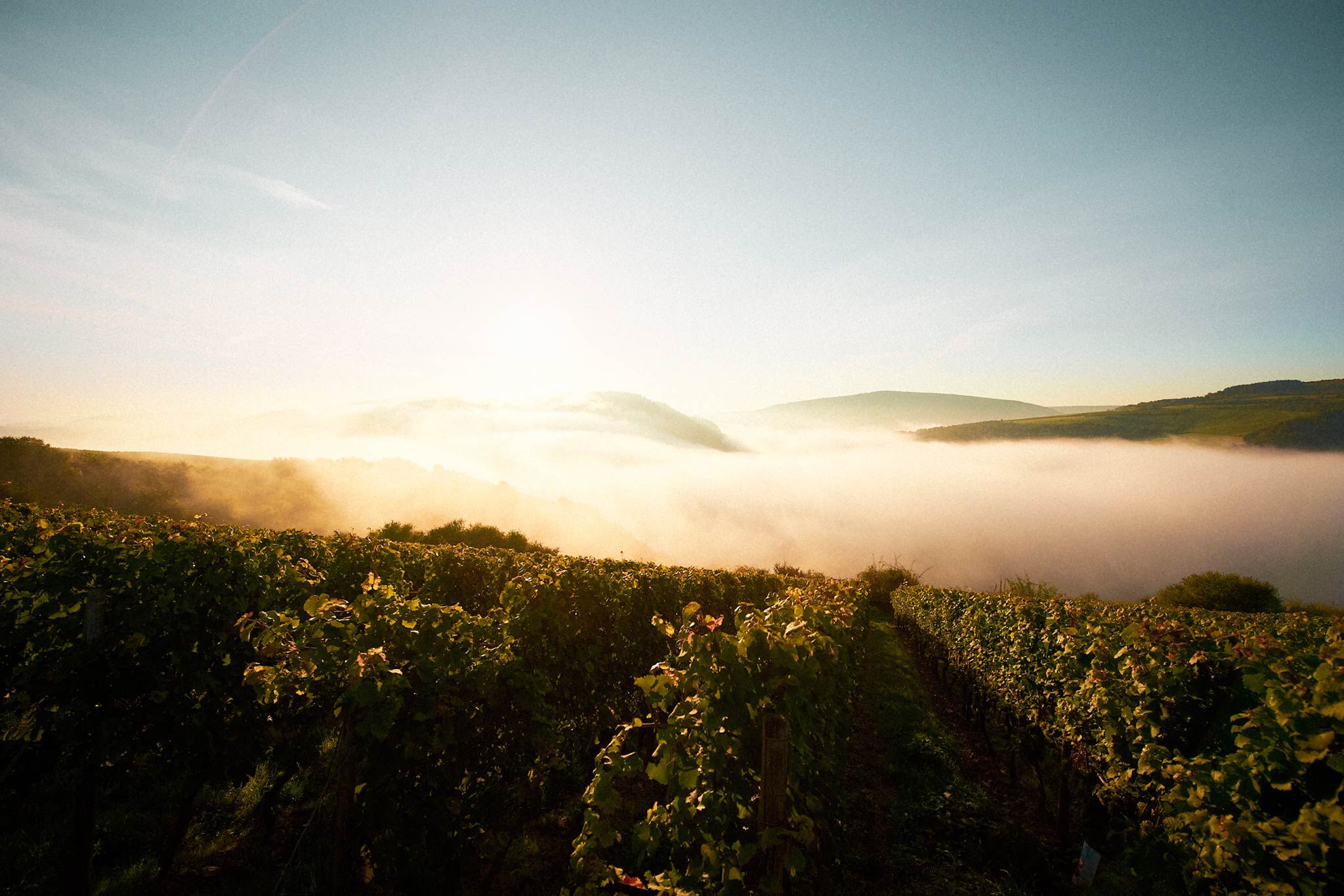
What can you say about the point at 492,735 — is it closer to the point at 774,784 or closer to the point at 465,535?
the point at 774,784

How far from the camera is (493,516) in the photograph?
193 ft

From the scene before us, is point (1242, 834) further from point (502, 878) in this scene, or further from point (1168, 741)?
point (502, 878)

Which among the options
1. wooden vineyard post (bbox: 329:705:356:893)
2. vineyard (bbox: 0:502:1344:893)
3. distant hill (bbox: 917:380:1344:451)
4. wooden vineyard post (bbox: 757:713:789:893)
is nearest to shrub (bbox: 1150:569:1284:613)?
vineyard (bbox: 0:502:1344:893)

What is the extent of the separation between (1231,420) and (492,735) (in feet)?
731

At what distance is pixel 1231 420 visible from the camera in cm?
15050

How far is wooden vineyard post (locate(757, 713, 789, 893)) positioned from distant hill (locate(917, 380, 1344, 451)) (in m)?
205

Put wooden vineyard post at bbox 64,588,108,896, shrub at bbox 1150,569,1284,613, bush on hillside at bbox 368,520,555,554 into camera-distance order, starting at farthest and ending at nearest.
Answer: shrub at bbox 1150,569,1284,613
bush on hillside at bbox 368,520,555,554
wooden vineyard post at bbox 64,588,108,896

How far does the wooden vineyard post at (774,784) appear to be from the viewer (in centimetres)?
284

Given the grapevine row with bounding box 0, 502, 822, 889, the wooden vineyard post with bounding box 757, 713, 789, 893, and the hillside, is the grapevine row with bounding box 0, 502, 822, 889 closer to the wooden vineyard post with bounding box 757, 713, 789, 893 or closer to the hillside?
the wooden vineyard post with bounding box 757, 713, 789, 893

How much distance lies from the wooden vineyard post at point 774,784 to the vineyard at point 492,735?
2cm

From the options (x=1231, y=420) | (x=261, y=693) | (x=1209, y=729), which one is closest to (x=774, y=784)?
(x=261, y=693)

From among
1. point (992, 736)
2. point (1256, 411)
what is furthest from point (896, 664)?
point (1256, 411)

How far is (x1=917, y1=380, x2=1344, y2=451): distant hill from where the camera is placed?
131375 mm

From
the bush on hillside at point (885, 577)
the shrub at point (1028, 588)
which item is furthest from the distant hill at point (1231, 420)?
the shrub at point (1028, 588)
